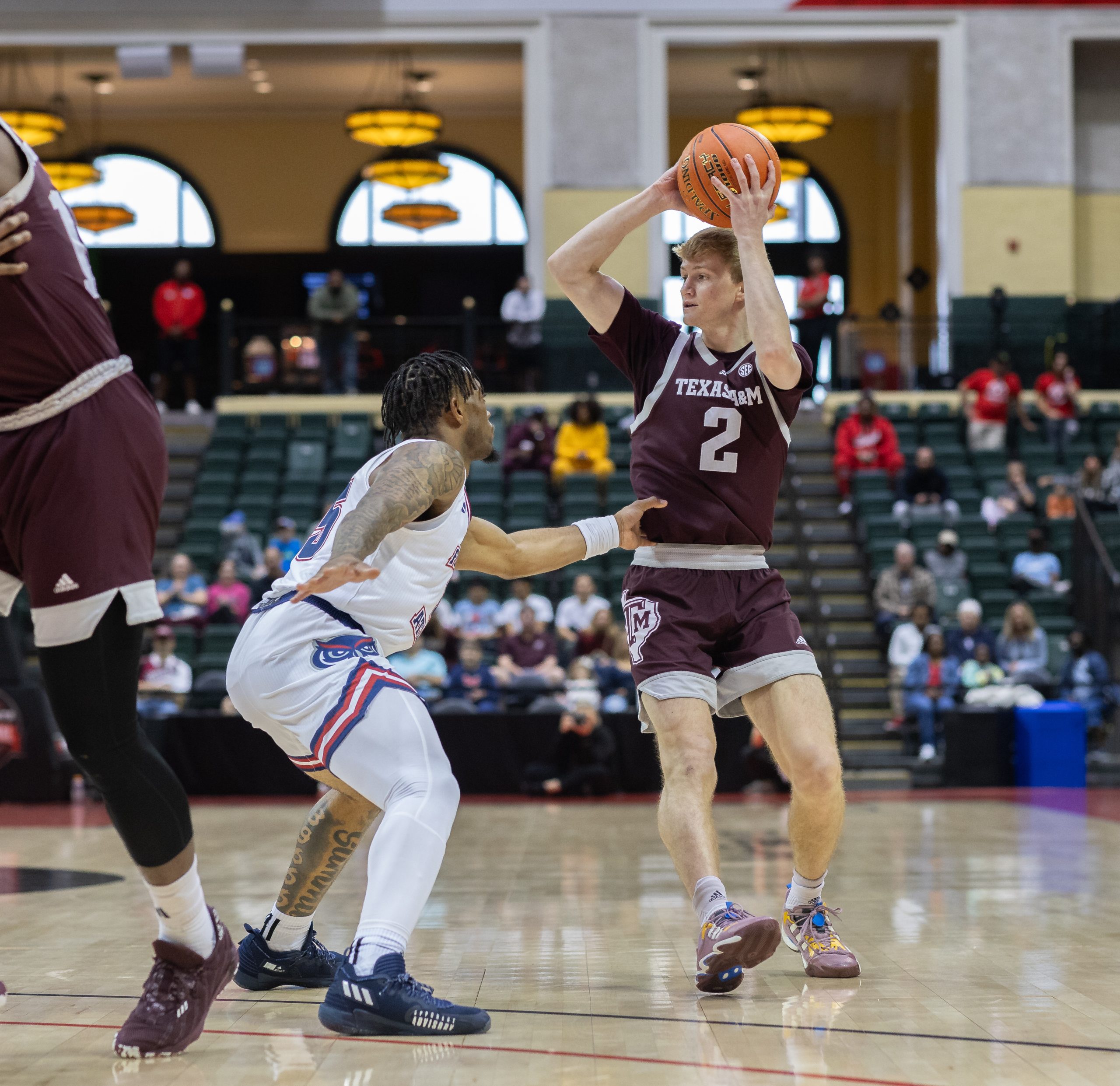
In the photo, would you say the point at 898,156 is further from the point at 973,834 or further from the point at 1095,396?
the point at 973,834

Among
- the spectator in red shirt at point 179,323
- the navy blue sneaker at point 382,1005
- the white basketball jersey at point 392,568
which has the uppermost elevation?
the spectator in red shirt at point 179,323

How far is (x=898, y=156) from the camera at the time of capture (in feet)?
73.2

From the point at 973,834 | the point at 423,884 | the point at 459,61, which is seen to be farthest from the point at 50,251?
the point at 459,61

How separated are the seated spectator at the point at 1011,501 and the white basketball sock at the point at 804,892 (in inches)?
412

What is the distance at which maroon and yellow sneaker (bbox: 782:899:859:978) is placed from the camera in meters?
3.72

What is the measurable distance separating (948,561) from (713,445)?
9.62 metres

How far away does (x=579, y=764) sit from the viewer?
10398mm

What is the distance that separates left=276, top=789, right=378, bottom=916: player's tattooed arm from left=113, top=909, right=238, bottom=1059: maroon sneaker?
546 mm

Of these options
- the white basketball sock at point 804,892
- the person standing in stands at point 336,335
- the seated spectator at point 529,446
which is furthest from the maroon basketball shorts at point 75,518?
the person standing in stands at point 336,335

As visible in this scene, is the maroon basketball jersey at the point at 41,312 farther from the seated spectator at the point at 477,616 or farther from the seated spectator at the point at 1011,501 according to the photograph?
the seated spectator at the point at 1011,501

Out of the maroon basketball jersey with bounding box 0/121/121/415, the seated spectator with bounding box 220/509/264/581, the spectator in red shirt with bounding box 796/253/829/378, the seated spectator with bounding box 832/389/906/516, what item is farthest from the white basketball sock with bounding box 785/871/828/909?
the spectator in red shirt with bounding box 796/253/829/378

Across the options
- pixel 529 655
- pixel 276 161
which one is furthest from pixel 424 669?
pixel 276 161

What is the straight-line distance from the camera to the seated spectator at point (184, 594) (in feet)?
40.4

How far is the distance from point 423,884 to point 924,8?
16917 millimetres
